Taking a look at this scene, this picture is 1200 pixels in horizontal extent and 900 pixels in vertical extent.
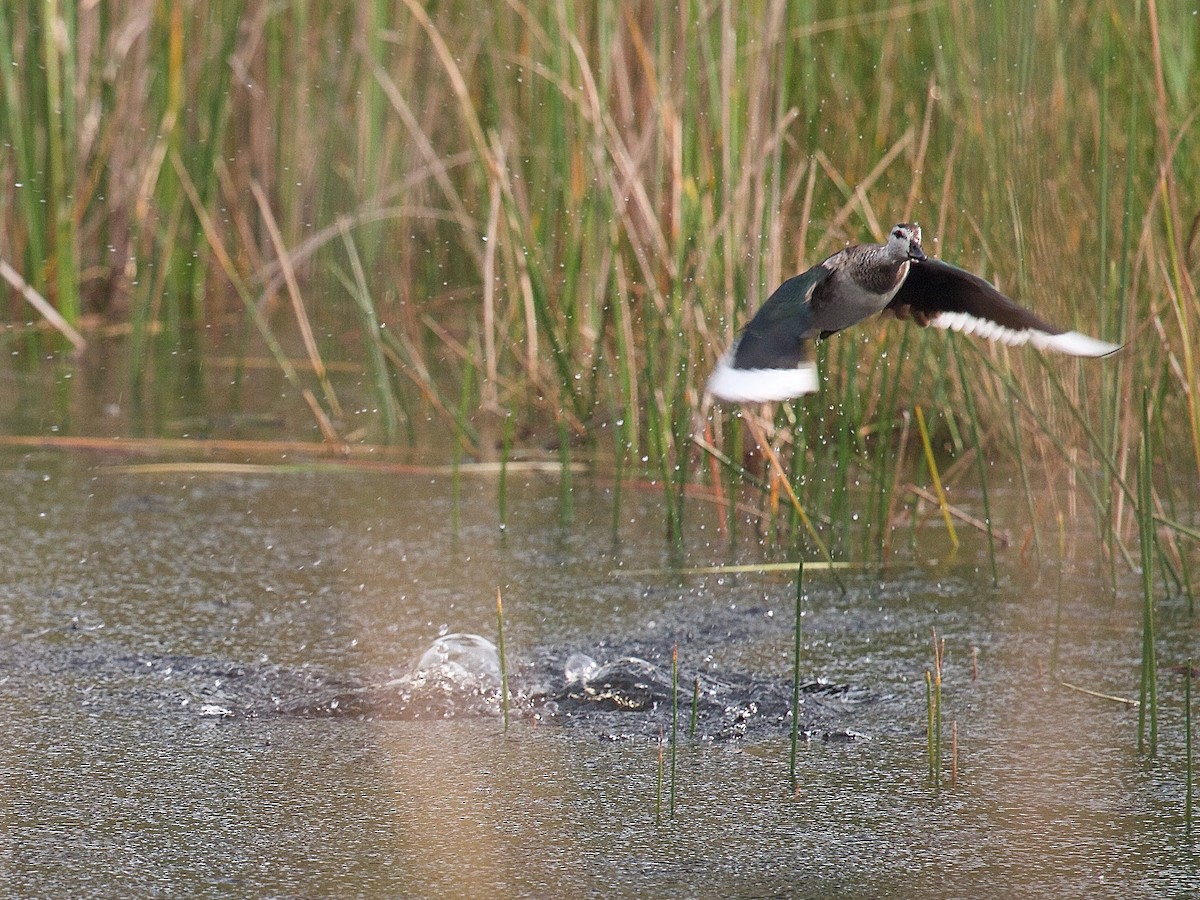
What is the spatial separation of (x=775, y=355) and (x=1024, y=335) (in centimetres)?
36

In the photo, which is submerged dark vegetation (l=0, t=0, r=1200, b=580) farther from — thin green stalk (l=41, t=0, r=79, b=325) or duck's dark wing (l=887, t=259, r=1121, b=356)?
duck's dark wing (l=887, t=259, r=1121, b=356)

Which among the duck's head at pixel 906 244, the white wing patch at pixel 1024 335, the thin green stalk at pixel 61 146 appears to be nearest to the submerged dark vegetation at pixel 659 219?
the thin green stalk at pixel 61 146

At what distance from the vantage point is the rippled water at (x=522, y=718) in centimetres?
157

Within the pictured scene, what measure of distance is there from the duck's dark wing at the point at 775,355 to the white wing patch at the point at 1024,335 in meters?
0.25

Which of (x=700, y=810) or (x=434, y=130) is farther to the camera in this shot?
(x=434, y=130)

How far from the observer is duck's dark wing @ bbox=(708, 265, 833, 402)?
5.59 ft

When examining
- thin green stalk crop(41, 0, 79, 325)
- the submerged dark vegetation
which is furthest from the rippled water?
thin green stalk crop(41, 0, 79, 325)

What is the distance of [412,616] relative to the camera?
246 centimetres

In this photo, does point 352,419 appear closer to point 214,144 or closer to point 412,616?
point 214,144

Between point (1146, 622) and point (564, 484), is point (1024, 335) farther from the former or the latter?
point (564, 484)

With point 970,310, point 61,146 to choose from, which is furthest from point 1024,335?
point 61,146

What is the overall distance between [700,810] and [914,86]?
1993 mm

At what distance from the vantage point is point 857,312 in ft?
6.09

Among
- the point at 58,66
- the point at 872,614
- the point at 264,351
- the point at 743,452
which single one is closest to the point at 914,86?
the point at 743,452
